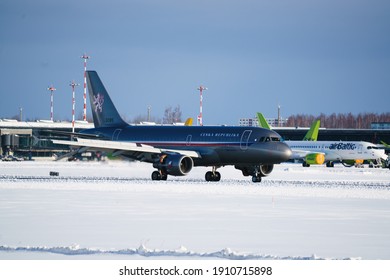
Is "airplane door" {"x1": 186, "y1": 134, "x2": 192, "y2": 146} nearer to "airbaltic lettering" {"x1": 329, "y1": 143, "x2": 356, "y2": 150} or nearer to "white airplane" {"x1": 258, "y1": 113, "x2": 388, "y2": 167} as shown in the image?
"white airplane" {"x1": 258, "y1": 113, "x2": 388, "y2": 167}

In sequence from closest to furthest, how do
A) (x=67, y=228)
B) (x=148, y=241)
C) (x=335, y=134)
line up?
1. (x=148, y=241)
2. (x=67, y=228)
3. (x=335, y=134)

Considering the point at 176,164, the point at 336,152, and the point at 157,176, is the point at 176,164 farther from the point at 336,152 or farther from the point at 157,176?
the point at 336,152

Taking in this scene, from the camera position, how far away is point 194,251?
60.1 ft

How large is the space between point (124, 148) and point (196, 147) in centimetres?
513

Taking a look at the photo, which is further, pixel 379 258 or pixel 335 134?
pixel 335 134

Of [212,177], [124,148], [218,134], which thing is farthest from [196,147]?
[124,148]

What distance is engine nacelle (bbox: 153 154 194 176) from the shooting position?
164 ft

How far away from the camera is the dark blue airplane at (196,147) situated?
166ft

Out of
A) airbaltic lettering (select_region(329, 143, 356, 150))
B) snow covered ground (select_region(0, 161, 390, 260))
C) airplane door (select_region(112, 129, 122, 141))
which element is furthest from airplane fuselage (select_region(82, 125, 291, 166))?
airbaltic lettering (select_region(329, 143, 356, 150))

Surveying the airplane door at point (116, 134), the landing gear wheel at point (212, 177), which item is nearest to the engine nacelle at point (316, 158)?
the airplane door at point (116, 134)

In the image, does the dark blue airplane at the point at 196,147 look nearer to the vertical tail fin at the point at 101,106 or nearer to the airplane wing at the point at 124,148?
the airplane wing at the point at 124,148
